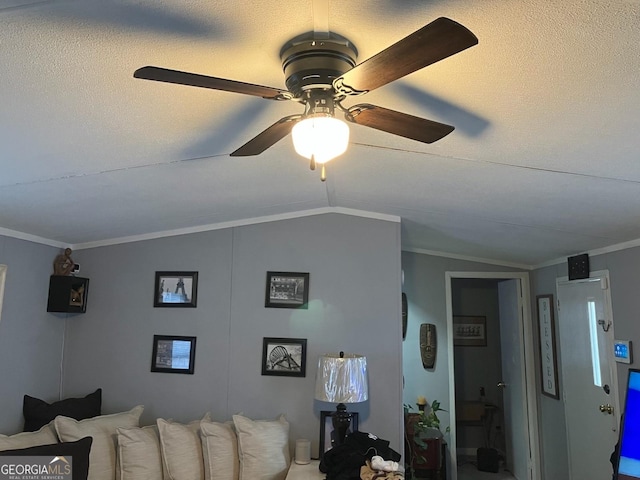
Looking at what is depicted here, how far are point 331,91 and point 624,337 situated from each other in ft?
10.1

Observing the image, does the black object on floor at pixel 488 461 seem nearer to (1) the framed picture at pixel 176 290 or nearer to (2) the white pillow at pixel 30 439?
(1) the framed picture at pixel 176 290

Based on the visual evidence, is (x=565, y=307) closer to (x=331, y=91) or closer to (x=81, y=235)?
(x=331, y=91)

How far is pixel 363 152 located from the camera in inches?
99.3

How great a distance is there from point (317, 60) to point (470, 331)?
5626 millimetres

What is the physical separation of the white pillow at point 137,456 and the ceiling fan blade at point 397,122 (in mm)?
2703

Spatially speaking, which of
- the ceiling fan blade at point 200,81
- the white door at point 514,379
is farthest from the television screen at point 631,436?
the white door at point 514,379

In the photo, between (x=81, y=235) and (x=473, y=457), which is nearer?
(x=81, y=235)

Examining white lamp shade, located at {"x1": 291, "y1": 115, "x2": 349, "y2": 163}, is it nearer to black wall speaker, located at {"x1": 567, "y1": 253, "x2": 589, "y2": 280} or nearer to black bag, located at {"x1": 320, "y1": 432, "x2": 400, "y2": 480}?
black bag, located at {"x1": 320, "y1": 432, "x2": 400, "y2": 480}

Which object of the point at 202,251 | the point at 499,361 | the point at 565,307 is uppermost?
the point at 202,251

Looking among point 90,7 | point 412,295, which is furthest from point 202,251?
point 90,7

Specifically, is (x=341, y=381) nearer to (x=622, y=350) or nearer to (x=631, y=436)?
(x=631, y=436)

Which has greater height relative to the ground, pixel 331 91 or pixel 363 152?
pixel 363 152

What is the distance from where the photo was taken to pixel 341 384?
3.24 meters

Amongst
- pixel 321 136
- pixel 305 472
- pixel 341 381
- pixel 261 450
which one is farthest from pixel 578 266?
pixel 321 136
